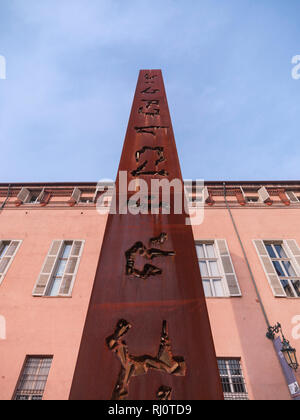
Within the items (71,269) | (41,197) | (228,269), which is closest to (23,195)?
(41,197)

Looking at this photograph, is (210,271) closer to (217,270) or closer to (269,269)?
(217,270)

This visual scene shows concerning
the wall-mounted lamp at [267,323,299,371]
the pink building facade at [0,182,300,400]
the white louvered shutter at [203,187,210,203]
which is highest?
the white louvered shutter at [203,187,210,203]

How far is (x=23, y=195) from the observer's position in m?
8.23

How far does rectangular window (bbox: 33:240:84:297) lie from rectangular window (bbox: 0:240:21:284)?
962 millimetres

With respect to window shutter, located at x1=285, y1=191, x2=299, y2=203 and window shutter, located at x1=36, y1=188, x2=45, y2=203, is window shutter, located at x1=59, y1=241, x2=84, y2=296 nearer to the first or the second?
window shutter, located at x1=36, y1=188, x2=45, y2=203

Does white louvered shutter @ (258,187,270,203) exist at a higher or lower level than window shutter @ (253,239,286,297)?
higher

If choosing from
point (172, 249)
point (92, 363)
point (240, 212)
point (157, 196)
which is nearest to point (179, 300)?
point (172, 249)

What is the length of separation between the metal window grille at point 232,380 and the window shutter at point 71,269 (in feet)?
12.0

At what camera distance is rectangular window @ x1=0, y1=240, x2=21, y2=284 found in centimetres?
610

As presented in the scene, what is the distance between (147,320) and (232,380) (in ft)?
12.3

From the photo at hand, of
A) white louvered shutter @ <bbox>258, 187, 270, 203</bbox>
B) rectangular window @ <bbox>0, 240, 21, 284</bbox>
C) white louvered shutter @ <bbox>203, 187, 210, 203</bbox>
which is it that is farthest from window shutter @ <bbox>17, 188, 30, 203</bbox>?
white louvered shutter @ <bbox>258, 187, 270, 203</bbox>

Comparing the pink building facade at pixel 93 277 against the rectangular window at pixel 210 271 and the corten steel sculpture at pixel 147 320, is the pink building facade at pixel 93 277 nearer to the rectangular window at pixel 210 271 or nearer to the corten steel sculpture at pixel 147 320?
the rectangular window at pixel 210 271
